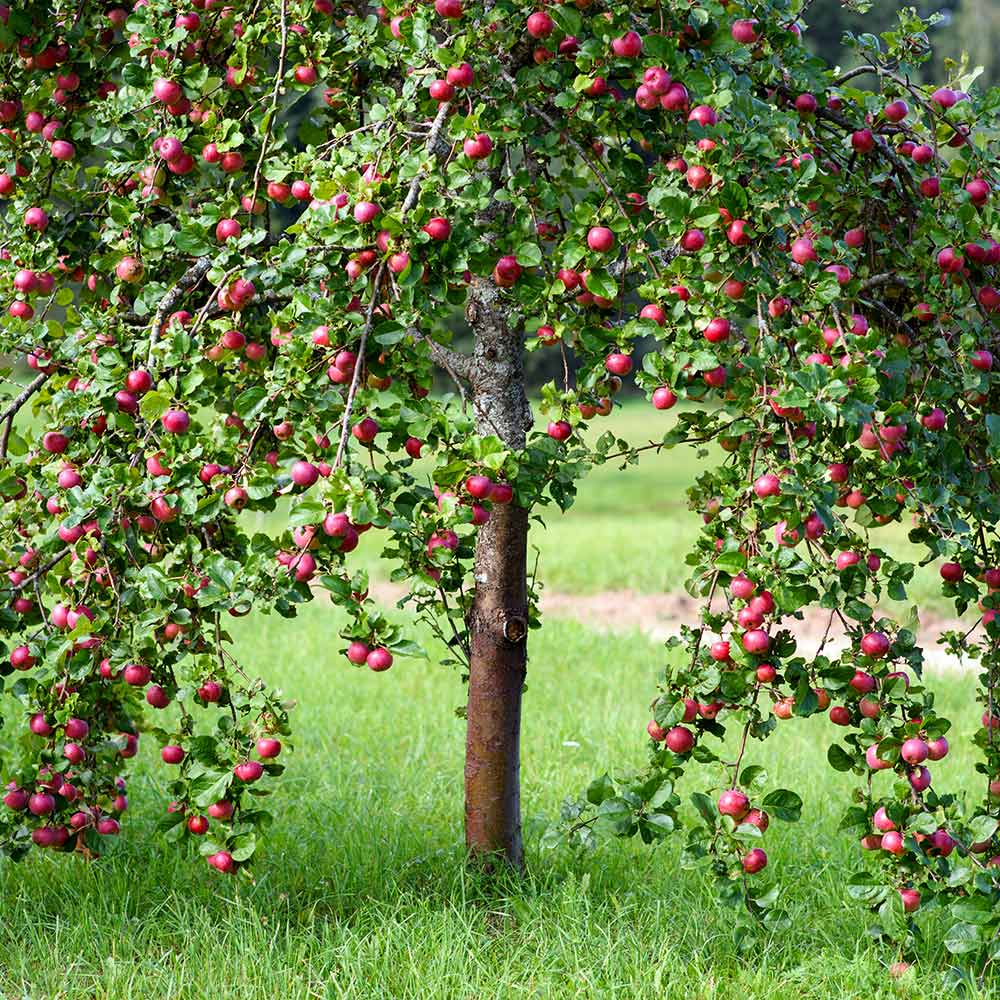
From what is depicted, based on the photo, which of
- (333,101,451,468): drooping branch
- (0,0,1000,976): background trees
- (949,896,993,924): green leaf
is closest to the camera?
(333,101,451,468): drooping branch

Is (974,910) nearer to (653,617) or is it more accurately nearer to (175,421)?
(175,421)

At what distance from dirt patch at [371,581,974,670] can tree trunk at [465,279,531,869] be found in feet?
10.9

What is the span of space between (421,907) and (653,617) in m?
4.32

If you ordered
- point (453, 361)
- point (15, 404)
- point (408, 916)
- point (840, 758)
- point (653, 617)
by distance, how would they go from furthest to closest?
1. point (653, 617)
2. point (453, 361)
3. point (408, 916)
4. point (15, 404)
5. point (840, 758)

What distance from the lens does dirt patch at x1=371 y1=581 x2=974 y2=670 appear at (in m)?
6.12

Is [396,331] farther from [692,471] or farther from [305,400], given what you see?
[692,471]

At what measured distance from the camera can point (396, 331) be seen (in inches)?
70.6

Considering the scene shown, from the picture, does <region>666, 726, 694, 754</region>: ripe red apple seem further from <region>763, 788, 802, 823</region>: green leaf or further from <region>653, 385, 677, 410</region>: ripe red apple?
<region>653, 385, 677, 410</region>: ripe red apple

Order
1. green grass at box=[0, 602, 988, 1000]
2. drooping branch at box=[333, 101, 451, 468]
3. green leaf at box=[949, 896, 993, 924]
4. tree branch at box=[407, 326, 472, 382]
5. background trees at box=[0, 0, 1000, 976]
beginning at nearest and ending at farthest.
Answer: drooping branch at box=[333, 101, 451, 468] < background trees at box=[0, 0, 1000, 976] < green leaf at box=[949, 896, 993, 924] < green grass at box=[0, 602, 988, 1000] < tree branch at box=[407, 326, 472, 382]

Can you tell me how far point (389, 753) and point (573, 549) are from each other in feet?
13.5

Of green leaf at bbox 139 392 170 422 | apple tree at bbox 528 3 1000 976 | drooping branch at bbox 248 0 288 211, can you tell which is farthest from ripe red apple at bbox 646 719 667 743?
drooping branch at bbox 248 0 288 211

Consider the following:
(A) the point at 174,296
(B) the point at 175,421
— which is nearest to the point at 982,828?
(B) the point at 175,421

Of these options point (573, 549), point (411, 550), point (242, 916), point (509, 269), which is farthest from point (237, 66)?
point (573, 549)

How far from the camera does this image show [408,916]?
246 centimetres
